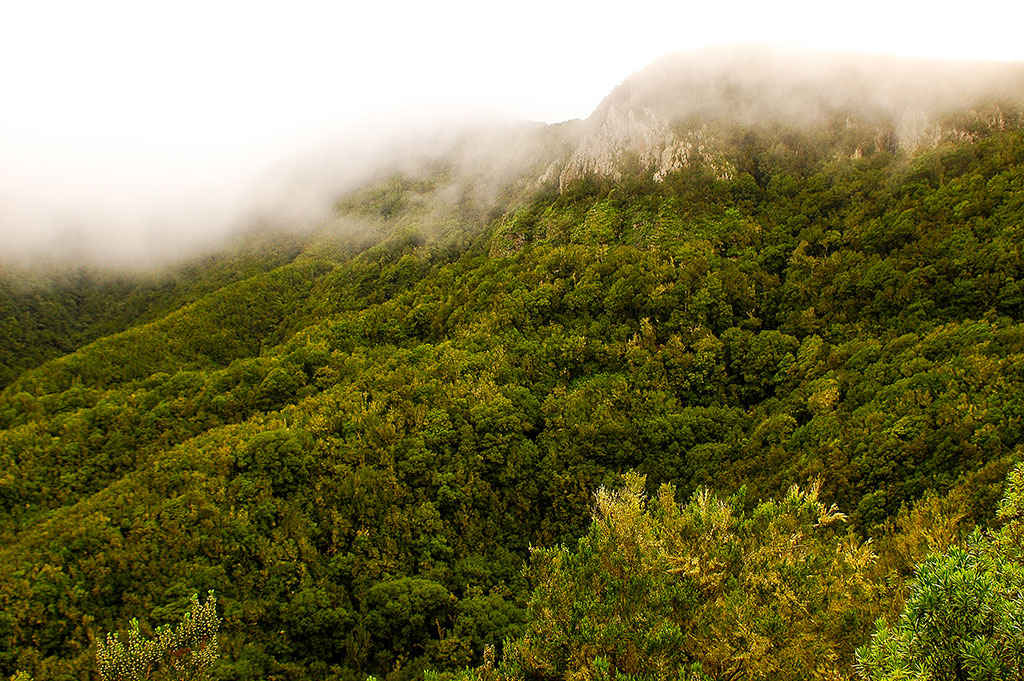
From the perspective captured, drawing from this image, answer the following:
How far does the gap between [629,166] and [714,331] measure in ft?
162

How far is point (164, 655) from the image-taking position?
87.0ft

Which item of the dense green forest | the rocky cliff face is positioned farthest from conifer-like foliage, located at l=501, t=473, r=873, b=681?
the rocky cliff face

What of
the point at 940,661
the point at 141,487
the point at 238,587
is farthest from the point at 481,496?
the point at 940,661

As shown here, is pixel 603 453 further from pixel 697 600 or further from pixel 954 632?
pixel 954 632

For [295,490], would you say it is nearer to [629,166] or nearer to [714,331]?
[714,331]

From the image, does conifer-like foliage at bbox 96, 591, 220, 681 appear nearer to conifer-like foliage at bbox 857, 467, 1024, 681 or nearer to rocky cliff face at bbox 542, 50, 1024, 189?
conifer-like foliage at bbox 857, 467, 1024, 681

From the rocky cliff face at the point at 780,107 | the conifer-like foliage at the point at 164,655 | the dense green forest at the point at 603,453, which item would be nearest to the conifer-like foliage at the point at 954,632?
the dense green forest at the point at 603,453

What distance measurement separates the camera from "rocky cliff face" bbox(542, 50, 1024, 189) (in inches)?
3243

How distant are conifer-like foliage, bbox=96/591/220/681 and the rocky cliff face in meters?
101

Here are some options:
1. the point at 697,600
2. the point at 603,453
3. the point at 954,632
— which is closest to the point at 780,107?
the point at 603,453

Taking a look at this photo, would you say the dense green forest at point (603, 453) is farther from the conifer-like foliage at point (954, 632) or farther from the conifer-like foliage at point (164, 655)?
the conifer-like foliage at point (164, 655)

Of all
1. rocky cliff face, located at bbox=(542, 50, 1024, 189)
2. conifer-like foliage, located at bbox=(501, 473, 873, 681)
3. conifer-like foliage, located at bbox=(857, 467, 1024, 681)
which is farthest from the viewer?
rocky cliff face, located at bbox=(542, 50, 1024, 189)

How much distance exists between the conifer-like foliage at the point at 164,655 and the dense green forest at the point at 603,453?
4993 millimetres

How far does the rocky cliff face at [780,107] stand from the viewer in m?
82.4
